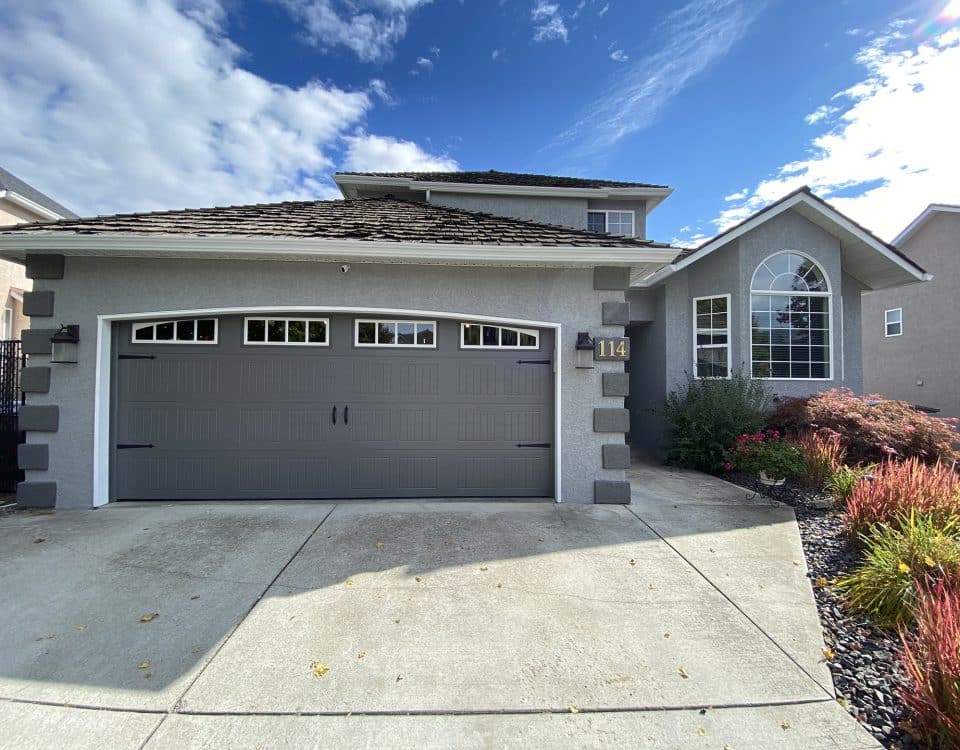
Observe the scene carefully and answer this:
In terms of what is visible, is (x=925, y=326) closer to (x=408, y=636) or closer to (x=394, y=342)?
(x=394, y=342)

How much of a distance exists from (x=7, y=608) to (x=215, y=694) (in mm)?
2230

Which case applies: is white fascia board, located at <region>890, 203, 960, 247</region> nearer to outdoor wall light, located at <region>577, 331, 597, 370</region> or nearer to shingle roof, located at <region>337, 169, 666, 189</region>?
shingle roof, located at <region>337, 169, 666, 189</region>

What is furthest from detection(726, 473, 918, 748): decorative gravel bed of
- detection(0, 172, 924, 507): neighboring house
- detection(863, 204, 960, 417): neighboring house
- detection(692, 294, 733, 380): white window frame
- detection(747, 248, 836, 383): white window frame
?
detection(863, 204, 960, 417): neighboring house

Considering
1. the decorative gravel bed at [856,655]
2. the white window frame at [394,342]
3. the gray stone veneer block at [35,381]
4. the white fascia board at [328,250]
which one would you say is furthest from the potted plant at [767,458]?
the gray stone veneer block at [35,381]

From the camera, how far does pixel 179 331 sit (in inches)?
230

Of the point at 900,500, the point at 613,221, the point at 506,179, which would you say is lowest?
the point at 900,500

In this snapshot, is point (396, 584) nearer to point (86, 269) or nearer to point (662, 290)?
point (86, 269)

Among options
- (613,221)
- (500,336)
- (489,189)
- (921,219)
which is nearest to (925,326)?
(921,219)

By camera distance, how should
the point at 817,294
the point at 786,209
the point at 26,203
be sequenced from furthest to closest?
the point at 26,203 → the point at 817,294 → the point at 786,209

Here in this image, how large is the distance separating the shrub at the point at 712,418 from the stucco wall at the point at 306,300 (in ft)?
10.2

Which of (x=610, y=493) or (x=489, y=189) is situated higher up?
(x=489, y=189)

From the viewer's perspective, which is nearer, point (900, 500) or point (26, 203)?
point (900, 500)

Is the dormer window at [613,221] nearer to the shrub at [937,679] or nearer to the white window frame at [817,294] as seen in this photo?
the white window frame at [817,294]

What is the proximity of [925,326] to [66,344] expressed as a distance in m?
21.2
